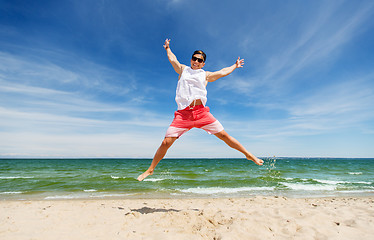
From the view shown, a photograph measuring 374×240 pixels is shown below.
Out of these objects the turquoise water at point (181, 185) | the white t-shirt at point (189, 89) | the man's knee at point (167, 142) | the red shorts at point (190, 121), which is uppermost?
the white t-shirt at point (189, 89)

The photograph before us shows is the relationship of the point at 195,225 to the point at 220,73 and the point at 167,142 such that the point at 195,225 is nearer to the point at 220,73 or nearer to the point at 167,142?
the point at 167,142

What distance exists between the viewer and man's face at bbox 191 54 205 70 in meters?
3.61

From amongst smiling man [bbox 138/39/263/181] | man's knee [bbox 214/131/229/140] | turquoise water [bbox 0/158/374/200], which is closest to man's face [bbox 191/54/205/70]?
smiling man [bbox 138/39/263/181]

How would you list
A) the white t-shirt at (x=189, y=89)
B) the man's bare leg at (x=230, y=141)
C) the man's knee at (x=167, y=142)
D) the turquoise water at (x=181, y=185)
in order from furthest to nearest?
1. the turquoise water at (x=181, y=185)
2. the man's bare leg at (x=230, y=141)
3. the man's knee at (x=167, y=142)
4. the white t-shirt at (x=189, y=89)

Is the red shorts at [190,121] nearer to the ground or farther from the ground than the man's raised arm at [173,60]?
nearer to the ground

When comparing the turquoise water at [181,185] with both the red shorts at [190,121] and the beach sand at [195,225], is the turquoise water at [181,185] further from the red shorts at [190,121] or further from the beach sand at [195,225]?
the red shorts at [190,121]

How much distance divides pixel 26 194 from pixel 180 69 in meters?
10.7

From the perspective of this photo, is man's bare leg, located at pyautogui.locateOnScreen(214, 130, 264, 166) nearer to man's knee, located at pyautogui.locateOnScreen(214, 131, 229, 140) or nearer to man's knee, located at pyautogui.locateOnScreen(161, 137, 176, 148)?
man's knee, located at pyautogui.locateOnScreen(214, 131, 229, 140)

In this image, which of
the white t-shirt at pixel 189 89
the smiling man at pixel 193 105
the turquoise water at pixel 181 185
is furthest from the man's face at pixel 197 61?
the turquoise water at pixel 181 185

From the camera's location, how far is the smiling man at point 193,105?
135 inches

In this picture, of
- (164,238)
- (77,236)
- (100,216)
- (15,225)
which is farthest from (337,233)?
(15,225)

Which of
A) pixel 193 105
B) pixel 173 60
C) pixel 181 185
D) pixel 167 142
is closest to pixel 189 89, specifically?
pixel 193 105

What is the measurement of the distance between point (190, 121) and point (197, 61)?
1.01m

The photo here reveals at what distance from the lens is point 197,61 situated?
362cm
